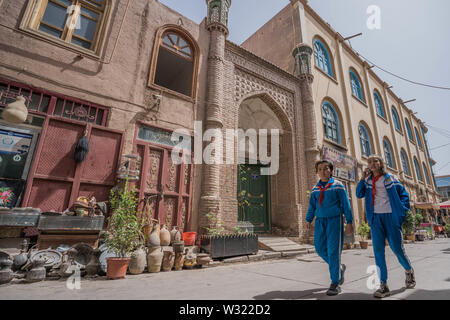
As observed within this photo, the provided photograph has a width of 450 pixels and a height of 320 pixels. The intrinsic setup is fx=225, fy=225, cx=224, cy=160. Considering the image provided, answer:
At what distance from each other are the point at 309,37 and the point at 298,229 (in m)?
10.4

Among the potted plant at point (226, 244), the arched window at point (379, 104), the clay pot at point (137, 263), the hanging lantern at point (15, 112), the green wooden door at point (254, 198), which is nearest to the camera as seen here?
the clay pot at point (137, 263)

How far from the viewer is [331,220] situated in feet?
9.28

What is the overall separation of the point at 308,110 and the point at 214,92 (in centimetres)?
518

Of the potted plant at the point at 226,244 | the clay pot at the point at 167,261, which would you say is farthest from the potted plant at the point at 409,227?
the clay pot at the point at 167,261

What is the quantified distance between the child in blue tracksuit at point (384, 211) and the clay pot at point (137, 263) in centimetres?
357

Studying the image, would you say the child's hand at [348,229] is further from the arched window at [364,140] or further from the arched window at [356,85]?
the arched window at [356,85]

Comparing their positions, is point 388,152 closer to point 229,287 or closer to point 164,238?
point 164,238

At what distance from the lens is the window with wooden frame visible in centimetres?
537

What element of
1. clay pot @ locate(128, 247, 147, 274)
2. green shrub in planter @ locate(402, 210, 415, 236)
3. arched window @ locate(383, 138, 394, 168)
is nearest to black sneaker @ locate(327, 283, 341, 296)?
clay pot @ locate(128, 247, 147, 274)

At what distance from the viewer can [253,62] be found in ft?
30.8

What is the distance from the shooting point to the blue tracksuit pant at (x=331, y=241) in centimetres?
268

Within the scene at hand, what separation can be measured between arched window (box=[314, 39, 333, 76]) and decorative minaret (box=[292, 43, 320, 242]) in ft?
6.71
